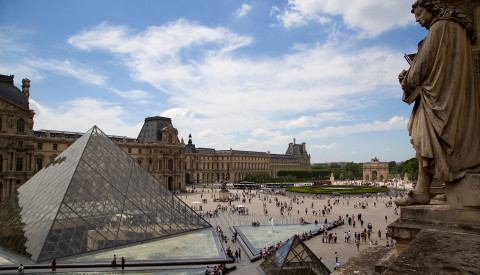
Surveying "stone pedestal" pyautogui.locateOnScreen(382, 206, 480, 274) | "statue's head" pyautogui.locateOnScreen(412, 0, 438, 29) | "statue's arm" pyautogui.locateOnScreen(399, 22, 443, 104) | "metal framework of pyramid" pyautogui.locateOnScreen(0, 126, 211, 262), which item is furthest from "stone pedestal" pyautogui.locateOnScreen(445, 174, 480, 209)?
"metal framework of pyramid" pyautogui.locateOnScreen(0, 126, 211, 262)

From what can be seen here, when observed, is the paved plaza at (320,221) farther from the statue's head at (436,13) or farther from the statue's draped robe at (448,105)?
the statue's head at (436,13)

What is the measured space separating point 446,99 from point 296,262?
11.2m

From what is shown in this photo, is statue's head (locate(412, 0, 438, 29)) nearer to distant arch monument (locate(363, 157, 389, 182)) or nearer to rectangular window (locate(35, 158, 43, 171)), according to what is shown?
rectangular window (locate(35, 158, 43, 171))

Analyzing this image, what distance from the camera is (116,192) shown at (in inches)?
734

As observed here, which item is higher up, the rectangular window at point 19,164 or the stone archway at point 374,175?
the rectangular window at point 19,164

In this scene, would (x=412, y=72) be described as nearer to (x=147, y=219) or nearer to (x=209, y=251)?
(x=209, y=251)

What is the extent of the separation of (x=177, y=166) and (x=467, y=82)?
55997mm

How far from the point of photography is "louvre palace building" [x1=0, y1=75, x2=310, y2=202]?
35.5 m

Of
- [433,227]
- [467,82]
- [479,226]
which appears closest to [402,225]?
[433,227]

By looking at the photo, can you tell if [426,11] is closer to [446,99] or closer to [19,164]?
[446,99]

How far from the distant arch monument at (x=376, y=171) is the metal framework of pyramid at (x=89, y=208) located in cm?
7846

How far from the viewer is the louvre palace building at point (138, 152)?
35531 mm

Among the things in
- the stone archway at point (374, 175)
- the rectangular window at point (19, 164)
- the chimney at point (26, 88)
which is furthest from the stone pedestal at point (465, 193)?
the stone archway at point (374, 175)

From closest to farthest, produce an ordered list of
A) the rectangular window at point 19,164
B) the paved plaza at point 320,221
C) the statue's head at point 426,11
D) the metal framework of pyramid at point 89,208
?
the statue's head at point 426,11 < the metal framework of pyramid at point 89,208 < the paved plaza at point 320,221 < the rectangular window at point 19,164
